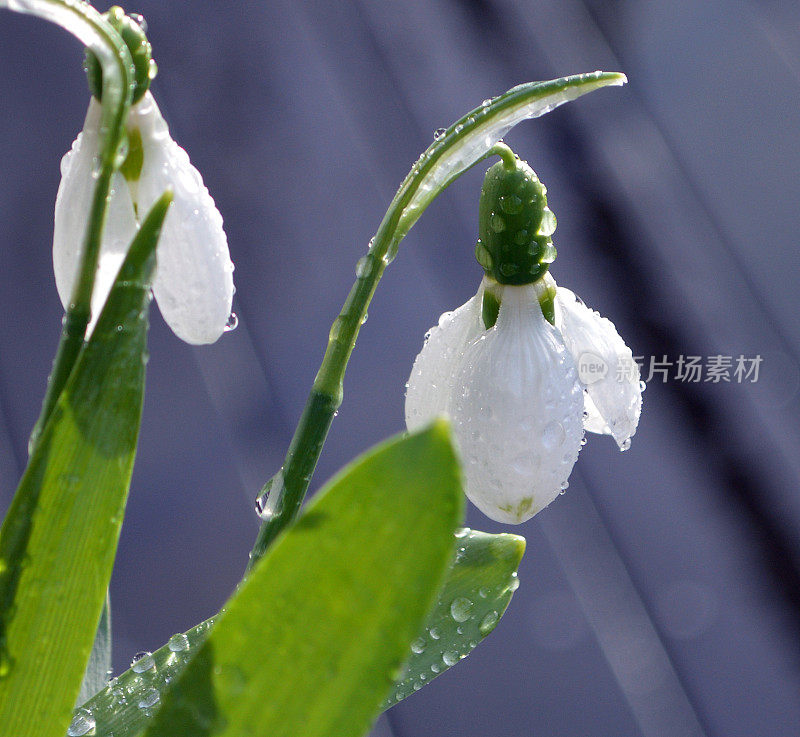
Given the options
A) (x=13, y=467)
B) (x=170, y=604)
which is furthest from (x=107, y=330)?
(x=13, y=467)

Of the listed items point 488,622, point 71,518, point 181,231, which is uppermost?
point 181,231

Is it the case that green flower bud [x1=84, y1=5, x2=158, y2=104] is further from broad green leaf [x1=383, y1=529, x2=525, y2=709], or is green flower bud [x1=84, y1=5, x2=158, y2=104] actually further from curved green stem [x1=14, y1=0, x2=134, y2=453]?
broad green leaf [x1=383, y1=529, x2=525, y2=709]

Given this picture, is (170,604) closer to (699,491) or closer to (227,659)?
(699,491)

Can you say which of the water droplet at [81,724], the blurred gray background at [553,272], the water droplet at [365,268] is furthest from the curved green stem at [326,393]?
the blurred gray background at [553,272]

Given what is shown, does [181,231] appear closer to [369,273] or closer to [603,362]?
[369,273]

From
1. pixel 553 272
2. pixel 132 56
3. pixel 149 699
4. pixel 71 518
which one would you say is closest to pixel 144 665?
pixel 149 699

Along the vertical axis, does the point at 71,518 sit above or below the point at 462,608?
above

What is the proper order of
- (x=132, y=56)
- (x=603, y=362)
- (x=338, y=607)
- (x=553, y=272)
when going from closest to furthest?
(x=338, y=607)
(x=132, y=56)
(x=603, y=362)
(x=553, y=272)
